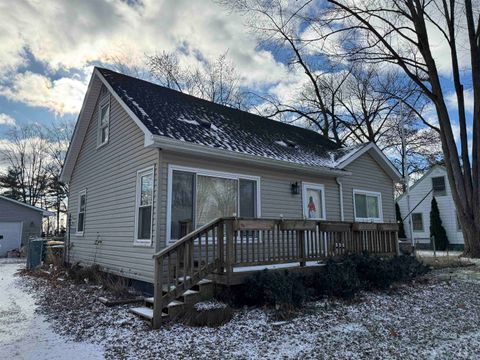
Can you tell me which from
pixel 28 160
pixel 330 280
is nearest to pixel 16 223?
pixel 28 160

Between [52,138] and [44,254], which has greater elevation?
[52,138]

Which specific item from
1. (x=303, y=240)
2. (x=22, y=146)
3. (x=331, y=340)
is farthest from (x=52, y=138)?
(x=331, y=340)

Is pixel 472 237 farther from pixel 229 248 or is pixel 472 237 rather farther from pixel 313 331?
pixel 229 248

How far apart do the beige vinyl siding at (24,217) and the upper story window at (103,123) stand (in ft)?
55.8

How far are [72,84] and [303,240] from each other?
42.7ft

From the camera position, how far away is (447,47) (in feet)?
48.9

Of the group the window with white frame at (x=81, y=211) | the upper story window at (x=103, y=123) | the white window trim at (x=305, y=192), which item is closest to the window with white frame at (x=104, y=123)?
the upper story window at (x=103, y=123)

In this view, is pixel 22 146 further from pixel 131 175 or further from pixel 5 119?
pixel 131 175

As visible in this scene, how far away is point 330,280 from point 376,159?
7.06 metres

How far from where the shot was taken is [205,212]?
8.09 metres

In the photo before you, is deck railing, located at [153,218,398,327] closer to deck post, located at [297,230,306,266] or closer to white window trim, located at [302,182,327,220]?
deck post, located at [297,230,306,266]

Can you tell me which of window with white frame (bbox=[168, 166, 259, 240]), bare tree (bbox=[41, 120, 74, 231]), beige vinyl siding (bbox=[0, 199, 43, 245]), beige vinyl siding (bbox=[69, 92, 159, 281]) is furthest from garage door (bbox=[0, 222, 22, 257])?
window with white frame (bbox=[168, 166, 259, 240])

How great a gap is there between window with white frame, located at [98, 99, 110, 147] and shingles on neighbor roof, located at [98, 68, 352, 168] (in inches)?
41.8

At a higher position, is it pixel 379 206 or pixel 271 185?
pixel 271 185
